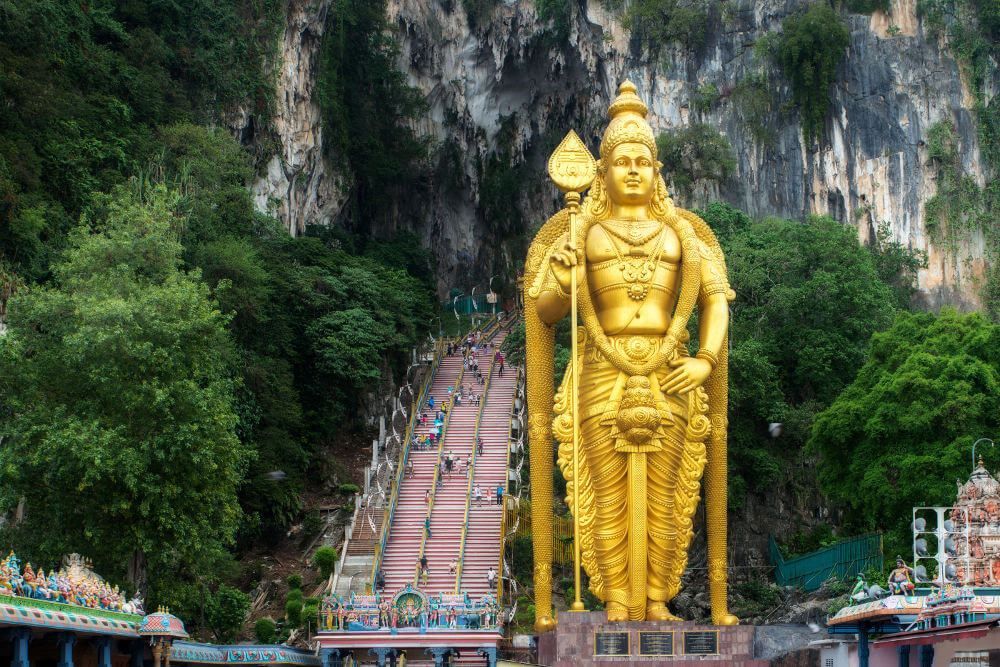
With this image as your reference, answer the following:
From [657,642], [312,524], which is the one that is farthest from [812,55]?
[657,642]

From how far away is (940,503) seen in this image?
1569 centimetres

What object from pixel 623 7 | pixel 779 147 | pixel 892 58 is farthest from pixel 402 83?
pixel 892 58

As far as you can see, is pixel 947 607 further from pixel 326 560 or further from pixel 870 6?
pixel 870 6

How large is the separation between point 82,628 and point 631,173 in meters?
7.35

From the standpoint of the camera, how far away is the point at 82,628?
38.0 feet

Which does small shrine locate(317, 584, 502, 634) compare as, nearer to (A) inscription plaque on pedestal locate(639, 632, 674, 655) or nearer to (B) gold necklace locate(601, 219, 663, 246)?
(A) inscription plaque on pedestal locate(639, 632, 674, 655)

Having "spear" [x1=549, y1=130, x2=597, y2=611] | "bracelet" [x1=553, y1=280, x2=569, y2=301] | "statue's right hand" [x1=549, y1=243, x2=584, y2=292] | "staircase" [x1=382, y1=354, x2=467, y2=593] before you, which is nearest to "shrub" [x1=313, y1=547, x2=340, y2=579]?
"staircase" [x1=382, y1=354, x2=467, y2=593]

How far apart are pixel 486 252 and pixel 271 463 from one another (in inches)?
752

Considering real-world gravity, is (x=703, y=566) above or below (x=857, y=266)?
below

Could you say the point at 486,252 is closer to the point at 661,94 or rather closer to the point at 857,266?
the point at 661,94

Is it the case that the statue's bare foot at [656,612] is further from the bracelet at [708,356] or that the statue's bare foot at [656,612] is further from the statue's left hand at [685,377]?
the bracelet at [708,356]

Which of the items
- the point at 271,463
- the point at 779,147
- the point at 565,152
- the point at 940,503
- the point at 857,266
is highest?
the point at 779,147

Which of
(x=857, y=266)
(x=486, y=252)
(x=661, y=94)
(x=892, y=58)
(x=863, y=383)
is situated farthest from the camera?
(x=486, y=252)

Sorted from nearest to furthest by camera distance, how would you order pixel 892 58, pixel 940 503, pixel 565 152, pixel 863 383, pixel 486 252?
pixel 565 152
pixel 940 503
pixel 863 383
pixel 892 58
pixel 486 252
